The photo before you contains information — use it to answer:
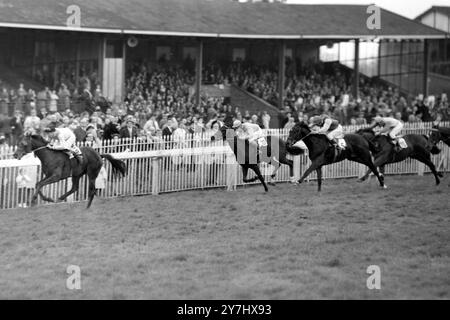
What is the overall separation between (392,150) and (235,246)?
7.82m

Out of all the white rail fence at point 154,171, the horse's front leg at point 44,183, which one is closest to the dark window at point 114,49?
the white rail fence at point 154,171

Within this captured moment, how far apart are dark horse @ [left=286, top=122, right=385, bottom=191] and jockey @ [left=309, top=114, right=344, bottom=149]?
0.32ft

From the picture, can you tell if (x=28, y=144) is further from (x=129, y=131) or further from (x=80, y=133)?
(x=129, y=131)

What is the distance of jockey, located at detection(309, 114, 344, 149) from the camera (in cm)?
1864

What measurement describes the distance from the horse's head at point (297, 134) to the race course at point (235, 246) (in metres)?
1.02

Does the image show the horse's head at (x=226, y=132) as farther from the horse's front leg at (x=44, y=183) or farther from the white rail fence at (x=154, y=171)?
the horse's front leg at (x=44, y=183)

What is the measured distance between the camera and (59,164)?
651 inches

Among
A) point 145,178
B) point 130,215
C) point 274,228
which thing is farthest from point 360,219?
point 145,178

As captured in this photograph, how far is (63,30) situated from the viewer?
30.1m

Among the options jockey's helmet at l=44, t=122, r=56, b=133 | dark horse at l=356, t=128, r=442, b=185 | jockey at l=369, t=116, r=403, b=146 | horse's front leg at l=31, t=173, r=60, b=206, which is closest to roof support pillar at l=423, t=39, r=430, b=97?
dark horse at l=356, t=128, r=442, b=185

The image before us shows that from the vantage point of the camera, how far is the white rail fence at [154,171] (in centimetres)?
1711

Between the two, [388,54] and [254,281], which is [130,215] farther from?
[388,54]

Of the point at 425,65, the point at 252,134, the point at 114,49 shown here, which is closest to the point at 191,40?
the point at 114,49

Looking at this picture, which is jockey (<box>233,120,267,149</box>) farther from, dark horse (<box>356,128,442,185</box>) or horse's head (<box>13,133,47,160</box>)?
horse's head (<box>13,133,47,160</box>)
